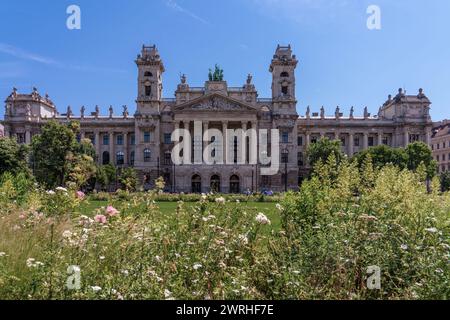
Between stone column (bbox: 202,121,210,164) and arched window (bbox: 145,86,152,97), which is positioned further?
arched window (bbox: 145,86,152,97)

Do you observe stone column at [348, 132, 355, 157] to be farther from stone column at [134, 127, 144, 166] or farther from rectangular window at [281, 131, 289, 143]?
stone column at [134, 127, 144, 166]

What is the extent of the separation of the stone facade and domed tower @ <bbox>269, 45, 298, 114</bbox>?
42.0 meters

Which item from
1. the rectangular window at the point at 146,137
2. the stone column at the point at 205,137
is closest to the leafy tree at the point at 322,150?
the stone column at the point at 205,137

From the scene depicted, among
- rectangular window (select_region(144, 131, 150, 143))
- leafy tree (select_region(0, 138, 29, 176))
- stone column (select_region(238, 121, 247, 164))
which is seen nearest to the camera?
leafy tree (select_region(0, 138, 29, 176))

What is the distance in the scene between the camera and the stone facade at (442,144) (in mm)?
79062

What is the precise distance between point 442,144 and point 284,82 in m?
45.4

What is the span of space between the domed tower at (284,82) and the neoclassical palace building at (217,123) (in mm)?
182

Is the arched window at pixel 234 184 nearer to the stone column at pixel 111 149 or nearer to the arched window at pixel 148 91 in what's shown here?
the arched window at pixel 148 91

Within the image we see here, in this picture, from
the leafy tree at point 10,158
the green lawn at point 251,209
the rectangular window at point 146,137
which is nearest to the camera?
the green lawn at point 251,209

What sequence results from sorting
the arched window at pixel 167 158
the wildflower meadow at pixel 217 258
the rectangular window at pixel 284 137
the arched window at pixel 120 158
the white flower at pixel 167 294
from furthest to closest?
the arched window at pixel 120 158 < the arched window at pixel 167 158 < the rectangular window at pixel 284 137 < the wildflower meadow at pixel 217 258 < the white flower at pixel 167 294

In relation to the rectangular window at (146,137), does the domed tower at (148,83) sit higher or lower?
higher

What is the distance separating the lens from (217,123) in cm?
6241

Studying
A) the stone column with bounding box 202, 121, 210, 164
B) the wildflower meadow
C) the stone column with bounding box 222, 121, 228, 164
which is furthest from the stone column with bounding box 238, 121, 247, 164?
the wildflower meadow

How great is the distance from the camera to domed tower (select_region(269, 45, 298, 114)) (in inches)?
2480
